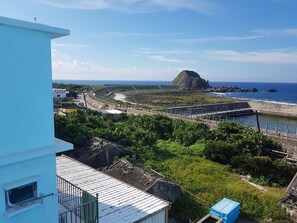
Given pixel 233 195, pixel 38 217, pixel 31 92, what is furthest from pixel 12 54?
pixel 233 195

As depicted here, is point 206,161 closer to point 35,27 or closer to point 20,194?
point 20,194

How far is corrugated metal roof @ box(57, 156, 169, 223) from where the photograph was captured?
330 inches

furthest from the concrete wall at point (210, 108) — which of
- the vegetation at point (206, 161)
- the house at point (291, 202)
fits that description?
the house at point (291, 202)

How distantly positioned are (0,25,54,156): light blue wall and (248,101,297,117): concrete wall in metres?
59.1

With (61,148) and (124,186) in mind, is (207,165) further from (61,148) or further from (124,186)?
(61,148)

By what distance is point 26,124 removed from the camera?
5430 mm

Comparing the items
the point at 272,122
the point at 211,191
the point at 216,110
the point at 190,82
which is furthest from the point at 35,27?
the point at 190,82

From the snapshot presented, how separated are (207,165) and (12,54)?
1605 cm

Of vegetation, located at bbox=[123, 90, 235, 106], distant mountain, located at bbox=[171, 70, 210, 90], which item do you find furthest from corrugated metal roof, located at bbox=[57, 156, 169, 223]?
distant mountain, located at bbox=[171, 70, 210, 90]

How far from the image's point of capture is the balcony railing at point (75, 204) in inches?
274

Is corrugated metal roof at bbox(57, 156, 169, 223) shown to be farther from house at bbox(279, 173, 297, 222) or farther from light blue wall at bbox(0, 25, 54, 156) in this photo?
house at bbox(279, 173, 297, 222)

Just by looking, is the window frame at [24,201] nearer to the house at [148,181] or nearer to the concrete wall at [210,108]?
the house at [148,181]

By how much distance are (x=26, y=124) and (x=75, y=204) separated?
3.88 m

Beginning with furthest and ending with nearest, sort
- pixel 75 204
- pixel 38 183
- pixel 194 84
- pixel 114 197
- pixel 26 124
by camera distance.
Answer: pixel 194 84, pixel 114 197, pixel 75 204, pixel 38 183, pixel 26 124
